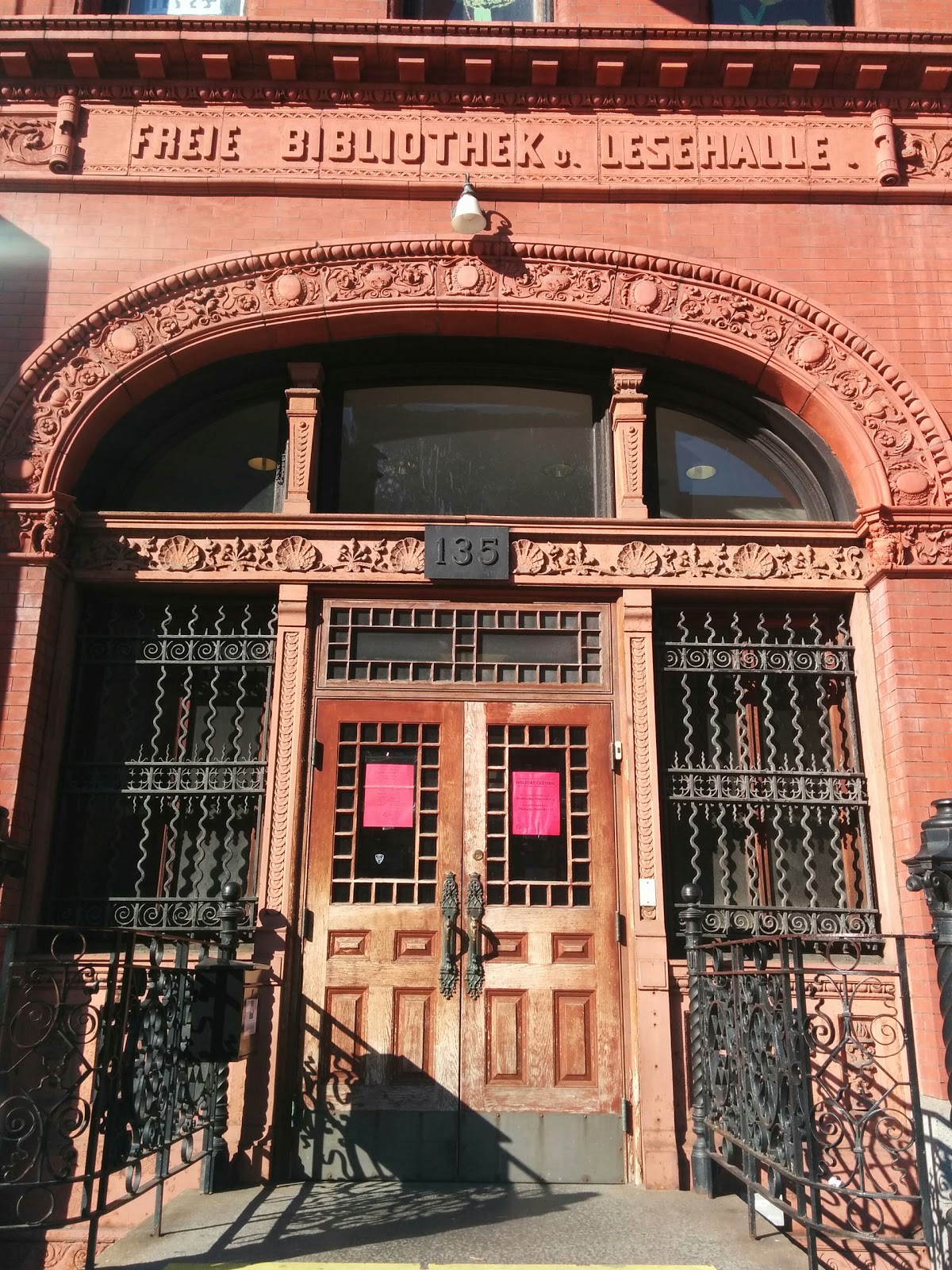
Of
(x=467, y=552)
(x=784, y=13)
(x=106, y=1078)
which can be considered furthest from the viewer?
(x=784, y=13)

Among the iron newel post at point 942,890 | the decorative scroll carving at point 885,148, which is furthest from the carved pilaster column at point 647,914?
the decorative scroll carving at point 885,148

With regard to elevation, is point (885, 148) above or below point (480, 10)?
below

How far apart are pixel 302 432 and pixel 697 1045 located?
4818mm

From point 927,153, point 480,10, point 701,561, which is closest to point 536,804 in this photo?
point 701,561

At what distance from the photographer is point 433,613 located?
23.2ft

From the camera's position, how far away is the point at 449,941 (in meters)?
6.31

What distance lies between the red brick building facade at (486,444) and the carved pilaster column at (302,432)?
3 centimetres

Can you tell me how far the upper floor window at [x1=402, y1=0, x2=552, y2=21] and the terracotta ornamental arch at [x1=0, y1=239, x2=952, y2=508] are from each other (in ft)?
7.19

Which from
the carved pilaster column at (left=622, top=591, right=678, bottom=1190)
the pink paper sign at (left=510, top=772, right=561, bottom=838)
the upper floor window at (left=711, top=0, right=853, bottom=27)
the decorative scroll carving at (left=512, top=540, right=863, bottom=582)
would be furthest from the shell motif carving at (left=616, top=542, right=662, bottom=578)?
the upper floor window at (left=711, top=0, right=853, bottom=27)

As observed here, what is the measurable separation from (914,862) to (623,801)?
1.92 metres

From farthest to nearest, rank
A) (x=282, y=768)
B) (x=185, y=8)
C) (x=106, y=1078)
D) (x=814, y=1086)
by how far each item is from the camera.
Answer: (x=185, y=8) → (x=282, y=768) → (x=814, y=1086) → (x=106, y=1078)

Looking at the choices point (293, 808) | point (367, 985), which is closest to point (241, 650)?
point (293, 808)

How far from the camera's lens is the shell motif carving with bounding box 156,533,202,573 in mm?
7000

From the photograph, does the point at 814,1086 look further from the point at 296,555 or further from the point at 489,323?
the point at 489,323
